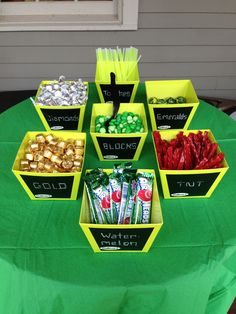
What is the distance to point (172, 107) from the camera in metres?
1.10

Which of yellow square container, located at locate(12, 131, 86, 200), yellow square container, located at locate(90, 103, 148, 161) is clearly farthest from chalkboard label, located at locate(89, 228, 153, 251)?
yellow square container, located at locate(90, 103, 148, 161)

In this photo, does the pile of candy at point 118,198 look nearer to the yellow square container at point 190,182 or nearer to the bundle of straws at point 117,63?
the yellow square container at point 190,182

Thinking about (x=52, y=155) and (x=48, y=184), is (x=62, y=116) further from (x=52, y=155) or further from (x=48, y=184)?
(x=48, y=184)

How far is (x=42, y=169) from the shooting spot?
926 mm

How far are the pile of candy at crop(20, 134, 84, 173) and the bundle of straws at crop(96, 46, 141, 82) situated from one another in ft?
1.34

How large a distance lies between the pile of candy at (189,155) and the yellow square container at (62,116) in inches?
12.5

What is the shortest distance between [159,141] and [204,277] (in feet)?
1.33

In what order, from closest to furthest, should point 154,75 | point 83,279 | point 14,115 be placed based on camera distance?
point 83,279
point 14,115
point 154,75

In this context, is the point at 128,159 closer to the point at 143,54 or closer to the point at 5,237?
the point at 5,237

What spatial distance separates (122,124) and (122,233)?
1.40ft

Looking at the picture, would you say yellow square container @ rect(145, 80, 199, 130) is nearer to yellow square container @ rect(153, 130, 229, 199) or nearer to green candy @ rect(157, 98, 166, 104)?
green candy @ rect(157, 98, 166, 104)

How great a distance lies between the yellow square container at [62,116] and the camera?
1.10 metres

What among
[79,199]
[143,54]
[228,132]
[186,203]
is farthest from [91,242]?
[143,54]

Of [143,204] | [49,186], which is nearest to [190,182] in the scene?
[143,204]
